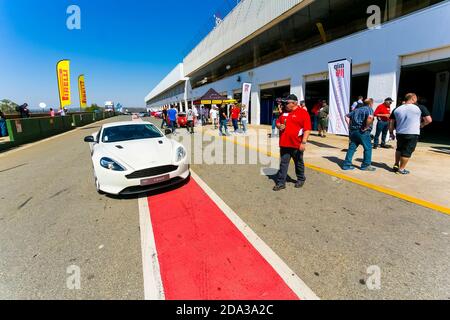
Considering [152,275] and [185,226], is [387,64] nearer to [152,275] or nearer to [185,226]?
[185,226]

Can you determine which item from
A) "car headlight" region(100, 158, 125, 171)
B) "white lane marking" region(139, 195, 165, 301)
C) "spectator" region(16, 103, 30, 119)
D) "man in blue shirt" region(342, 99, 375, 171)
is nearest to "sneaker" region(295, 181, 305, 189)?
"man in blue shirt" region(342, 99, 375, 171)

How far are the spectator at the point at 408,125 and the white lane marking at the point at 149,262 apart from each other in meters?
5.36

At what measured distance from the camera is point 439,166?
18.4 feet

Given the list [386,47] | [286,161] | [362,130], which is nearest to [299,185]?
[286,161]

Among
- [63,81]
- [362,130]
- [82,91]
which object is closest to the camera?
[362,130]

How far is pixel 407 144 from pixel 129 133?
614 centimetres

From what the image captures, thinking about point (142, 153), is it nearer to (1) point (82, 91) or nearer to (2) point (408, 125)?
(2) point (408, 125)

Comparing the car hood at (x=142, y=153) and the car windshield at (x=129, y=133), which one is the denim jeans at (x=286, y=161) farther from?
the car windshield at (x=129, y=133)

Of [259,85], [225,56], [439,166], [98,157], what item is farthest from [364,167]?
[225,56]

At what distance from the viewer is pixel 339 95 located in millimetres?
8250

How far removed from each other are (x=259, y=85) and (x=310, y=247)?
1696cm

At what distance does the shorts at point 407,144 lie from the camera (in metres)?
4.81

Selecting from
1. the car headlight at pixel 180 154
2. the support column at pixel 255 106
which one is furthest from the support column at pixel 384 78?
the support column at pixel 255 106

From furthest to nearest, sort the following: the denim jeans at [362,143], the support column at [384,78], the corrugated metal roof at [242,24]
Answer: the corrugated metal roof at [242,24] < the support column at [384,78] < the denim jeans at [362,143]
